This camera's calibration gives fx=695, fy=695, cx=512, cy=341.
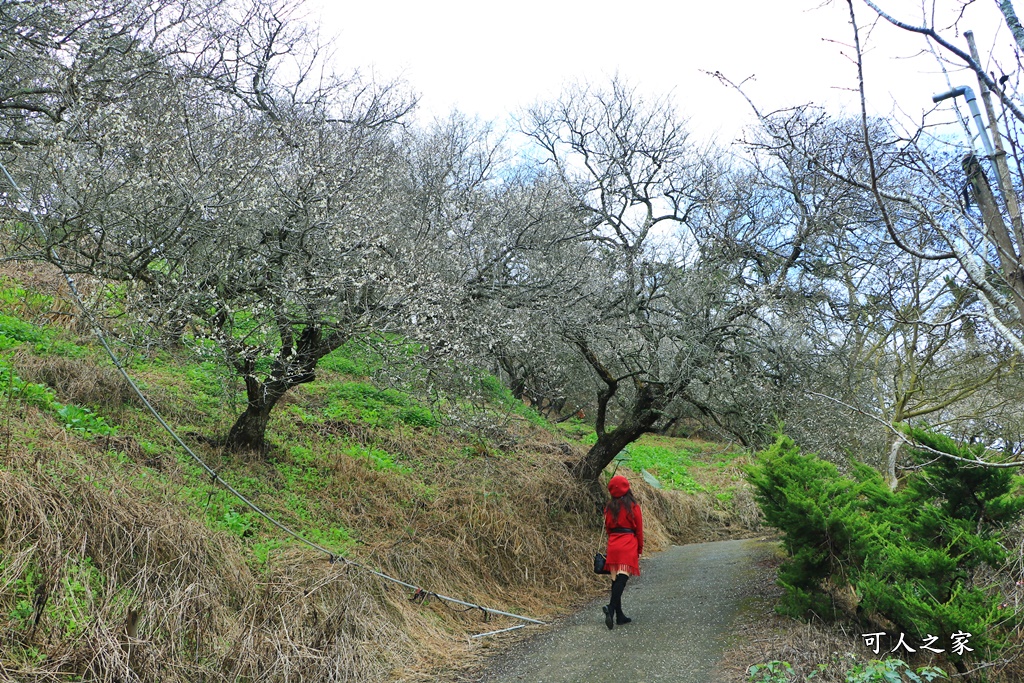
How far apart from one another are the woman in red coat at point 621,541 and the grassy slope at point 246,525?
1183 millimetres

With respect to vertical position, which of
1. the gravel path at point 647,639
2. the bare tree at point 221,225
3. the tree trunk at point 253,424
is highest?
the bare tree at point 221,225

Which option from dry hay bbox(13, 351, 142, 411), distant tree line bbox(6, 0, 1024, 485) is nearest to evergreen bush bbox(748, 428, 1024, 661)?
distant tree line bbox(6, 0, 1024, 485)

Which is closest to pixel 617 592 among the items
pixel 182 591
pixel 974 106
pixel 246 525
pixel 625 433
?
pixel 625 433

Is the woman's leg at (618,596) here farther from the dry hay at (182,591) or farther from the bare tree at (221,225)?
the bare tree at (221,225)

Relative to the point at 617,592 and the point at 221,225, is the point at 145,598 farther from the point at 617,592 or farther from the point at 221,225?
the point at 617,592

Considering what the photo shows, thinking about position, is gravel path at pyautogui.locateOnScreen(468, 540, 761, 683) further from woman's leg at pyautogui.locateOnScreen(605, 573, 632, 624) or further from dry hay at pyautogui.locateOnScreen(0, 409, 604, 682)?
dry hay at pyautogui.locateOnScreen(0, 409, 604, 682)

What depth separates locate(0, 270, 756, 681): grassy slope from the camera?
442 cm

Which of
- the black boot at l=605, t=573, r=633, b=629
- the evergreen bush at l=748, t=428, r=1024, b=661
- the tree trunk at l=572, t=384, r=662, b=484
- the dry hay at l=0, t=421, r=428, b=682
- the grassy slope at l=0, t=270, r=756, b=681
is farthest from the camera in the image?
the tree trunk at l=572, t=384, r=662, b=484

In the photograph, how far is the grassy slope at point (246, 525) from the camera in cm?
442

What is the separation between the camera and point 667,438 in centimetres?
2253

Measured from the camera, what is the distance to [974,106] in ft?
10.6

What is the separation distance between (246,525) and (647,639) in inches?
150

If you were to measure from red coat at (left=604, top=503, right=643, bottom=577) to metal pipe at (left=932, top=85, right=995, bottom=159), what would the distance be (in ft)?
16.0

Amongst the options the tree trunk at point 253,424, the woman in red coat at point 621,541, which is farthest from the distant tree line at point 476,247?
the woman in red coat at point 621,541
